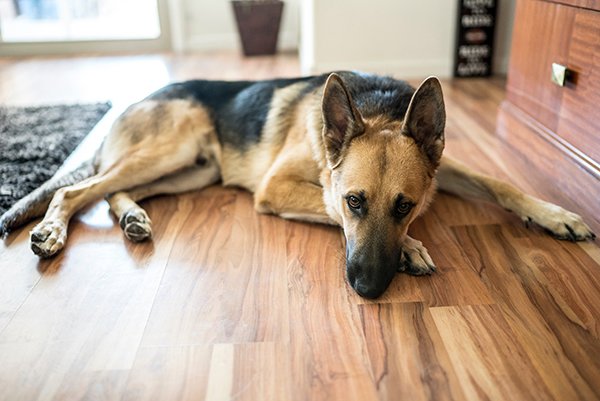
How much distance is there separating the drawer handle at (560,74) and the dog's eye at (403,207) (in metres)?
1.25

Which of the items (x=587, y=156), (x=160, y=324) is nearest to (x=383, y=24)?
(x=587, y=156)

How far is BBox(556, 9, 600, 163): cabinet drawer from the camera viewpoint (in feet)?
7.58

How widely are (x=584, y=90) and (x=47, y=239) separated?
2.36 meters

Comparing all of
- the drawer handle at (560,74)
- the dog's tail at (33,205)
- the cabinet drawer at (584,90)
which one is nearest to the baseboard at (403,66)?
the drawer handle at (560,74)

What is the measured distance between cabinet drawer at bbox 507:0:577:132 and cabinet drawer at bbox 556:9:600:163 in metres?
0.08

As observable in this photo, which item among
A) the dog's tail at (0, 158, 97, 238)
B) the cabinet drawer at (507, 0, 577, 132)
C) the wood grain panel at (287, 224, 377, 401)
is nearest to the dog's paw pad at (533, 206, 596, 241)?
the cabinet drawer at (507, 0, 577, 132)

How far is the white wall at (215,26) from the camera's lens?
6.28 m

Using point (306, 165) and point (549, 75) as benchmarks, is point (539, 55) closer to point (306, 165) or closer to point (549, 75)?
point (549, 75)

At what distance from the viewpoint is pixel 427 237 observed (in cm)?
225

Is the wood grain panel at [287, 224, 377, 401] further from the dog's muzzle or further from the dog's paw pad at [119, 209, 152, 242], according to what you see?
the dog's paw pad at [119, 209, 152, 242]

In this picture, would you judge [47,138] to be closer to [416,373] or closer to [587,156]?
[416,373]

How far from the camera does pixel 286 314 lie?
5.86 feet

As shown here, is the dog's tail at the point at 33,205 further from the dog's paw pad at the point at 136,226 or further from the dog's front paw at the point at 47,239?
the dog's paw pad at the point at 136,226

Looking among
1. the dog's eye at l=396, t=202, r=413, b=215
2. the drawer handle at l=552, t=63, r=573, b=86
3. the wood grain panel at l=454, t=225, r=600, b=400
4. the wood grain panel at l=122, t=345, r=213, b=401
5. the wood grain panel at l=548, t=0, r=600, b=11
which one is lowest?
the wood grain panel at l=122, t=345, r=213, b=401
